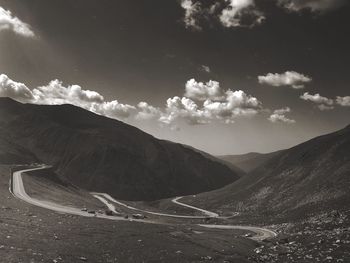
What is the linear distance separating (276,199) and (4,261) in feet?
447

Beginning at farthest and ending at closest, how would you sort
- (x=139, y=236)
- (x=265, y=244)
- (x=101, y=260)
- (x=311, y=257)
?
(x=265, y=244)
(x=139, y=236)
(x=311, y=257)
(x=101, y=260)

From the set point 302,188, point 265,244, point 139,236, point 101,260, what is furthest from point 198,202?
point 101,260

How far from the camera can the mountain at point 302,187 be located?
123 meters

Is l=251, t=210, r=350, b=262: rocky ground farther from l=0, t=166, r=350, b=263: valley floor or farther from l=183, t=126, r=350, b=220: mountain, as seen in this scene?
l=183, t=126, r=350, b=220: mountain

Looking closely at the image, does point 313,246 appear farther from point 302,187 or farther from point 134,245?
point 302,187

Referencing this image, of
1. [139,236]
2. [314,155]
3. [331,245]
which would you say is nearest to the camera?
[139,236]

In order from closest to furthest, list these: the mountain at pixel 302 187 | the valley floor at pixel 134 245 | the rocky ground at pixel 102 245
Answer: the rocky ground at pixel 102 245
the valley floor at pixel 134 245
the mountain at pixel 302 187

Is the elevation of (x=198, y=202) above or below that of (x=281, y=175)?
below

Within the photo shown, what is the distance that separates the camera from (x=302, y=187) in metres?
152

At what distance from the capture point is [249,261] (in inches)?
1838

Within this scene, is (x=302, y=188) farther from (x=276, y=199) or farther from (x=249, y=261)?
(x=249, y=261)

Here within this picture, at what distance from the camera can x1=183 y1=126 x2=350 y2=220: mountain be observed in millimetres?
122875

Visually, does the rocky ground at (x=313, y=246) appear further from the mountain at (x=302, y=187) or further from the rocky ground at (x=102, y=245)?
the mountain at (x=302, y=187)

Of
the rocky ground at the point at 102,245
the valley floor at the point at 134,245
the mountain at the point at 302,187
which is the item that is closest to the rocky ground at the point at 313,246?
the valley floor at the point at 134,245
